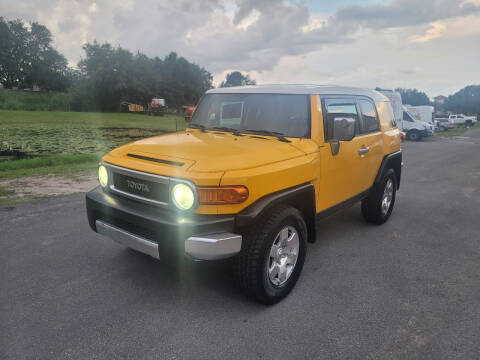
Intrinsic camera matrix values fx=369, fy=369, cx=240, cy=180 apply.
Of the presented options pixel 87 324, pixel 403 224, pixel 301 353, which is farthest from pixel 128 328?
pixel 403 224

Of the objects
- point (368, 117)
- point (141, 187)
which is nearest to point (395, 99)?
point (368, 117)

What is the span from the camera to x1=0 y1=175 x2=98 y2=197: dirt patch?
7141 millimetres

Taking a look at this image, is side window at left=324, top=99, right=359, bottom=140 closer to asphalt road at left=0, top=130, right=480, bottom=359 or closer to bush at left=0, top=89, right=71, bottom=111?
asphalt road at left=0, top=130, right=480, bottom=359

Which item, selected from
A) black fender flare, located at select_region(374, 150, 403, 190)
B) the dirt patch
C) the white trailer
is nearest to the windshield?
black fender flare, located at select_region(374, 150, 403, 190)

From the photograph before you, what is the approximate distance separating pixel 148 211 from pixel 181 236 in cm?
48

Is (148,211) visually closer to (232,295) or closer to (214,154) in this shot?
(214,154)

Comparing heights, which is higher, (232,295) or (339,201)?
(339,201)

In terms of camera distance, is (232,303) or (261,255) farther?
(232,303)

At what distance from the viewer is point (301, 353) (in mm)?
2703

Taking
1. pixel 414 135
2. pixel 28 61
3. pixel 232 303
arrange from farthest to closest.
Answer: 1. pixel 28 61
2. pixel 414 135
3. pixel 232 303

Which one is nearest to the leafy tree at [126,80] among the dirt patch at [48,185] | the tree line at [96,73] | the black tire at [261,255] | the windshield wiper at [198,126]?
the tree line at [96,73]

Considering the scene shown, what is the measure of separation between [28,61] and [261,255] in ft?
289

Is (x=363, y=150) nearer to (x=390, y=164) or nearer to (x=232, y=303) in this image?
(x=390, y=164)

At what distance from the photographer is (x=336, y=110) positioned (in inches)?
166
